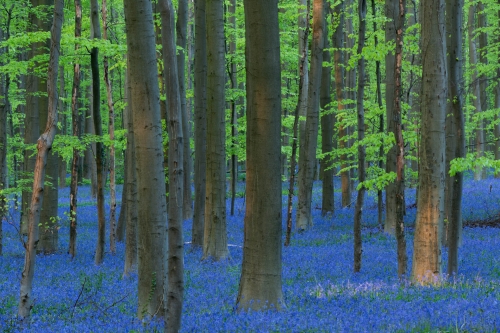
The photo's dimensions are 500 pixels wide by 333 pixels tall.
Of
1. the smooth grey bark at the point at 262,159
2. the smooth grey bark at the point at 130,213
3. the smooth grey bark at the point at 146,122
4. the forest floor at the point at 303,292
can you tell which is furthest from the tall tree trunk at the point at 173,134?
the smooth grey bark at the point at 130,213

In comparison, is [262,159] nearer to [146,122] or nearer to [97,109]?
[146,122]

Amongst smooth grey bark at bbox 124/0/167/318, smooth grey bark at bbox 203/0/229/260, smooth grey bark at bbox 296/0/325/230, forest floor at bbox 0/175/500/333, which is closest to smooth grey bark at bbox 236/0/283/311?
forest floor at bbox 0/175/500/333

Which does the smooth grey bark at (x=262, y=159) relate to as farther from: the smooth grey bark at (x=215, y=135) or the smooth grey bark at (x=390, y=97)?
the smooth grey bark at (x=390, y=97)

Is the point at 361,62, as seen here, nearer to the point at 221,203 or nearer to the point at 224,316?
the point at 221,203

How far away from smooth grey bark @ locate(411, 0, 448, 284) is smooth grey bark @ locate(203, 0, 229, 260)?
17.2 ft

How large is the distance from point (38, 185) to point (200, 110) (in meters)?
8.98

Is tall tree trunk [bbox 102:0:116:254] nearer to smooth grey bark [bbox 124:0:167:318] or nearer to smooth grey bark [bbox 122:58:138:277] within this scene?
smooth grey bark [bbox 122:58:138:277]

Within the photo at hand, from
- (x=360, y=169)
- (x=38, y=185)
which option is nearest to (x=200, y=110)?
(x=360, y=169)

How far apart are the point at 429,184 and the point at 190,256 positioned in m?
7.46

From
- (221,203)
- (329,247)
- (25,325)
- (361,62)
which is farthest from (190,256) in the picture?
(25,325)

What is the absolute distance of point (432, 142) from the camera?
32.4 ft

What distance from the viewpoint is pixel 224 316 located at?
7.23 metres

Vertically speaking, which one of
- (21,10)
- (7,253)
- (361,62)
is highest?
(21,10)

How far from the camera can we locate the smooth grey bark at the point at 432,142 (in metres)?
9.78
